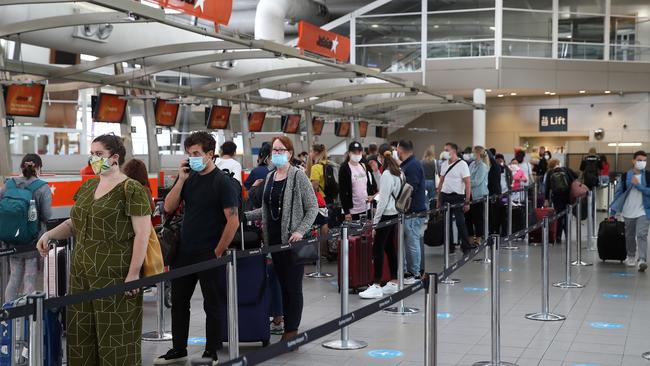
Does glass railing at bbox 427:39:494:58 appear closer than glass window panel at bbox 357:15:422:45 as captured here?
Yes

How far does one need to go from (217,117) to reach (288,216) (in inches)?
452

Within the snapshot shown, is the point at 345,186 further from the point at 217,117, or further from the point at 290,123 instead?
the point at 290,123

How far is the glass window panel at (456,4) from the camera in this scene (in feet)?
104

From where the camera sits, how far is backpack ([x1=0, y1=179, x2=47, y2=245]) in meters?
7.76

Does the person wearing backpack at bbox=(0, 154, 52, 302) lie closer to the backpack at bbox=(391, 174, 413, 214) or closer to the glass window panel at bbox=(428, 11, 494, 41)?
the backpack at bbox=(391, 174, 413, 214)

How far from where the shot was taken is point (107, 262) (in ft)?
17.2

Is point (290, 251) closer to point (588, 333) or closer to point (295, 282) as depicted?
point (295, 282)

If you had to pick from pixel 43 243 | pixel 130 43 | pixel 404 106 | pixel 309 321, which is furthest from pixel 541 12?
pixel 43 243

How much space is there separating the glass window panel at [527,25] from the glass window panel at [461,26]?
25.4 inches

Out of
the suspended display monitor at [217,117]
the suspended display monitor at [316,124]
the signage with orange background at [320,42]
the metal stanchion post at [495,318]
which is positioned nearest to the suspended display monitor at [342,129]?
the suspended display monitor at [316,124]

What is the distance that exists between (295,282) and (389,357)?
1.00 m

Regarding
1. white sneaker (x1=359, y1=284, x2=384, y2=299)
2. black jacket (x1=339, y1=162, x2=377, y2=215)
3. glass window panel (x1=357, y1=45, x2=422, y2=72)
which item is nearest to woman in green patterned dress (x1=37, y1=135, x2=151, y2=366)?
white sneaker (x1=359, y1=284, x2=384, y2=299)

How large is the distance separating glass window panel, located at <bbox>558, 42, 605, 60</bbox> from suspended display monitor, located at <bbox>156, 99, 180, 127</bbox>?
19.6 m

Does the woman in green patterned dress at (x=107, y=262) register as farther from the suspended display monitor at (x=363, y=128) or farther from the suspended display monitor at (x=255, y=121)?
the suspended display monitor at (x=363, y=128)
